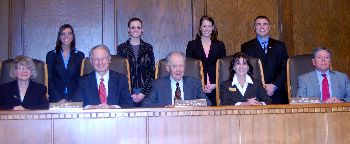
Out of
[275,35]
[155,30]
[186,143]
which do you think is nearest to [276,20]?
[275,35]

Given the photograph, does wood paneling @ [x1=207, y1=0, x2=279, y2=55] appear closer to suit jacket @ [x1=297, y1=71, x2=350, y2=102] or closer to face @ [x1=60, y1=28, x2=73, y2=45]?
suit jacket @ [x1=297, y1=71, x2=350, y2=102]

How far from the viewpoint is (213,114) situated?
3195mm

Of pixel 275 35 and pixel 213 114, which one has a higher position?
pixel 275 35

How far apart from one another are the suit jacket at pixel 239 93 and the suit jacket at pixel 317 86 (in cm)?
37

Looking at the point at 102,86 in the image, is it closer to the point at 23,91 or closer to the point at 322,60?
the point at 23,91

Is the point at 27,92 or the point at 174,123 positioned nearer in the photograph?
the point at 174,123

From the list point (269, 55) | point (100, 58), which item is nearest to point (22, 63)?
point (100, 58)

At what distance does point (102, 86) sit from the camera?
4.12 m

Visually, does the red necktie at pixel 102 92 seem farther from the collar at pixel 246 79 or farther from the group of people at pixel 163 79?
the collar at pixel 246 79

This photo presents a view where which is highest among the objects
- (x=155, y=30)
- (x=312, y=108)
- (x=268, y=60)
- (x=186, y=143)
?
(x=155, y=30)

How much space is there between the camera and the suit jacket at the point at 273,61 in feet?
16.5

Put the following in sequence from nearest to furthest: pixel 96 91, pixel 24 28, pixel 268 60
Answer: pixel 96 91
pixel 268 60
pixel 24 28

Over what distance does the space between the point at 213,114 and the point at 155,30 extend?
2.92 meters

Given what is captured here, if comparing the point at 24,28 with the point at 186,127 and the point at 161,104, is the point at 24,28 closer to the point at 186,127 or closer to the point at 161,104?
the point at 161,104
